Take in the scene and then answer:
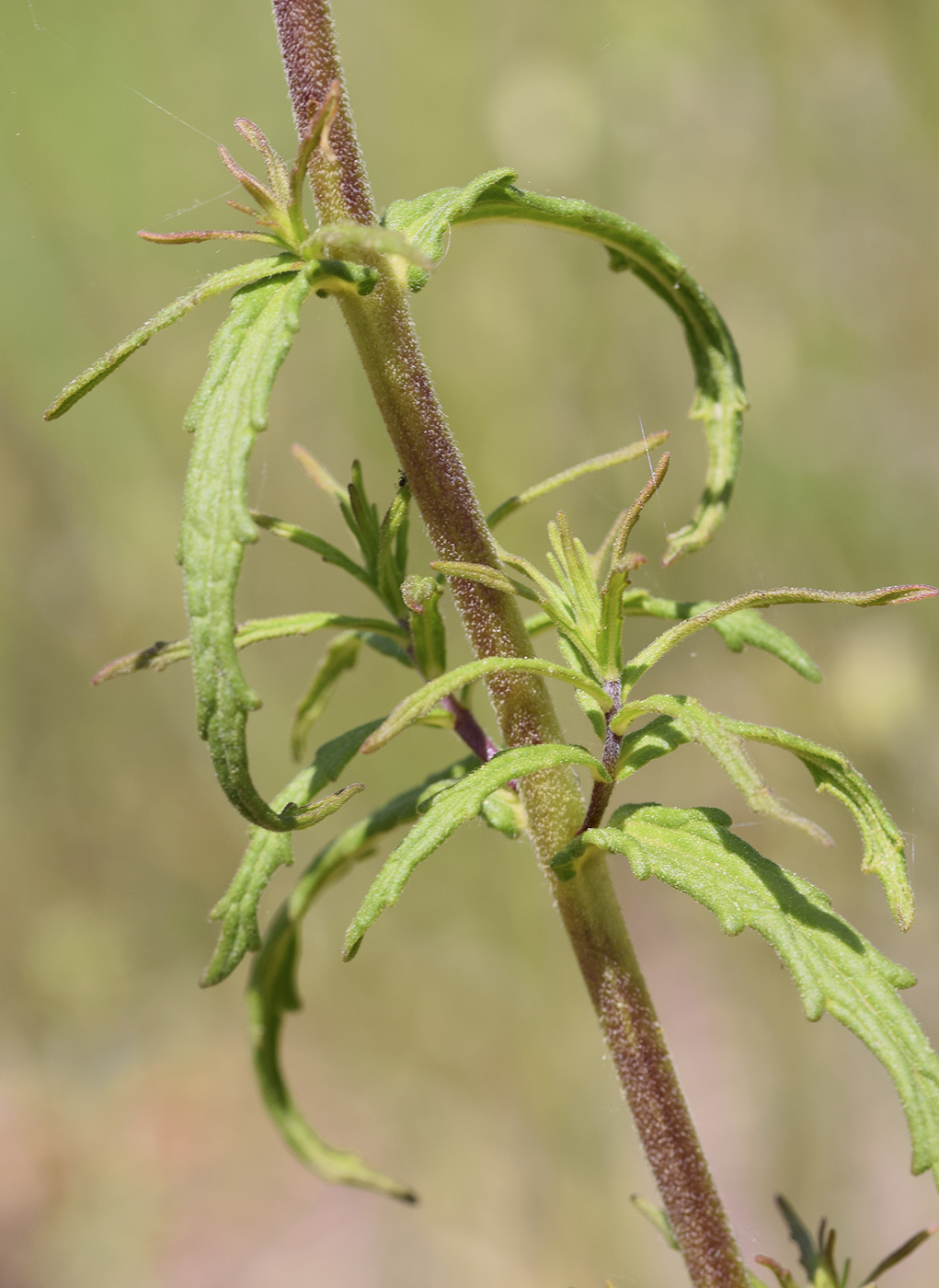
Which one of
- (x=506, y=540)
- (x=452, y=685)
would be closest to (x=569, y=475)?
(x=452, y=685)

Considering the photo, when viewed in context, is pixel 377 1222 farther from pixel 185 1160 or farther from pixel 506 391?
pixel 506 391

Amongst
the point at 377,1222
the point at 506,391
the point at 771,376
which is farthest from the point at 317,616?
the point at 377,1222

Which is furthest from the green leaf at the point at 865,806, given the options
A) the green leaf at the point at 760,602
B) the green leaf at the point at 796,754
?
the green leaf at the point at 760,602

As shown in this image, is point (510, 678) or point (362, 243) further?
point (510, 678)

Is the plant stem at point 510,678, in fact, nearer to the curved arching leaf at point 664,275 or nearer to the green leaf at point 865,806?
the curved arching leaf at point 664,275

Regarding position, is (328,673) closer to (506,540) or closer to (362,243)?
(362,243)
